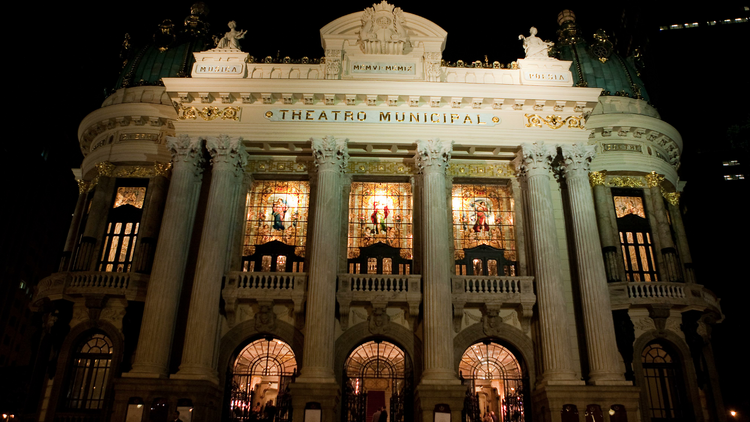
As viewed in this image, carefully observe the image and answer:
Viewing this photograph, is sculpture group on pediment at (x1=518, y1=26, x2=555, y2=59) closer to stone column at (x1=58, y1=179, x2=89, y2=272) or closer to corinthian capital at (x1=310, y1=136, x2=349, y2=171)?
corinthian capital at (x1=310, y1=136, x2=349, y2=171)

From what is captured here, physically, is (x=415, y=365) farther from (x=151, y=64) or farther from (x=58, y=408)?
(x=151, y=64)

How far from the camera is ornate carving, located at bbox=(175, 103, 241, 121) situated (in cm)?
2520

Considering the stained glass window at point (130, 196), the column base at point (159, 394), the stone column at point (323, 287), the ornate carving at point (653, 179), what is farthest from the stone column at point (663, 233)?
the stained glass window at point (130, 196)

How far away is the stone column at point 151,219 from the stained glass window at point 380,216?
8.71m

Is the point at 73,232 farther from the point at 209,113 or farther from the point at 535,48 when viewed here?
the point at 535,48

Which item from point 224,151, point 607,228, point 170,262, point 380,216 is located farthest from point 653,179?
point 170,262

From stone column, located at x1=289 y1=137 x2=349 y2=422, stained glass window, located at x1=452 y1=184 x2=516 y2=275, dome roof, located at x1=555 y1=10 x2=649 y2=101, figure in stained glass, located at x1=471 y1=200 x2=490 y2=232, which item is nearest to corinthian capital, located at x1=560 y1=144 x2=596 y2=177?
stained glass window, located at x1=452 y1=184 x2=516 y2=275

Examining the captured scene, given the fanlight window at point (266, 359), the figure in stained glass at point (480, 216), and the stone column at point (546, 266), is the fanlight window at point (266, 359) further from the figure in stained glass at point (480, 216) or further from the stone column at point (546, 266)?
the stone column at point (546, 266)

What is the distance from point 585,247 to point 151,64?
81.4 ft

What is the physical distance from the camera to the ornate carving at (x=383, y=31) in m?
26.3

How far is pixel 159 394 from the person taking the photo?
782 inches

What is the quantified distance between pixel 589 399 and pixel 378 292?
8.71 meters

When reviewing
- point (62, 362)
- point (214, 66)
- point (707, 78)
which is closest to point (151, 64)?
point (214, 66)

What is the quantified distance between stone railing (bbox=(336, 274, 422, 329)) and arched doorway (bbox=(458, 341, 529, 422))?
10.8 feet
